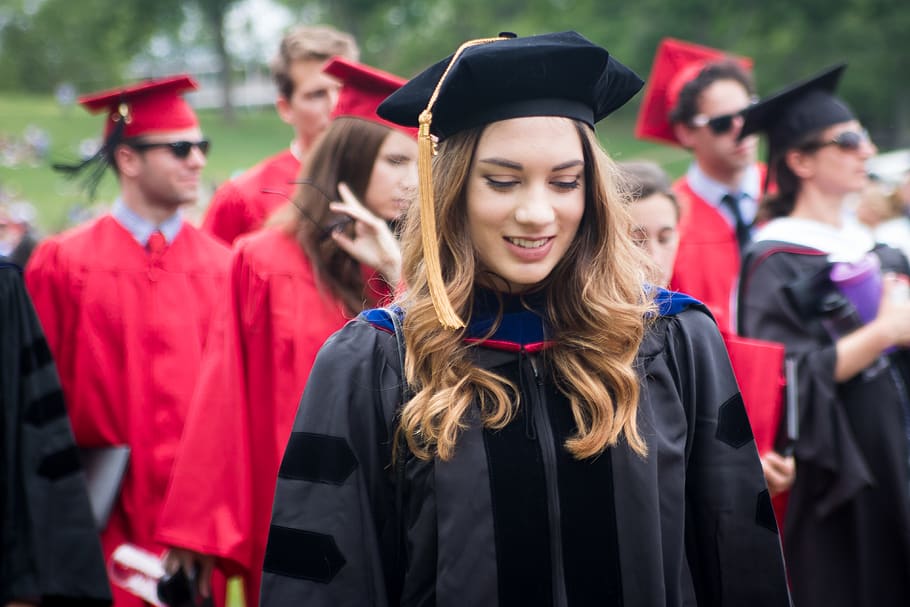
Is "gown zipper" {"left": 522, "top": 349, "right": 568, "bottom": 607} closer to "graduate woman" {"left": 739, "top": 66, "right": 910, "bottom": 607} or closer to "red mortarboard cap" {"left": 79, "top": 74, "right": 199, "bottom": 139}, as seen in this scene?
"graduate woman" {"left": 739, "top": 66, "right": 910, "bottom": 607}

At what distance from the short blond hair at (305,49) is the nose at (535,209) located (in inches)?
142

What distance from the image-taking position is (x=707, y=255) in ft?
16.6

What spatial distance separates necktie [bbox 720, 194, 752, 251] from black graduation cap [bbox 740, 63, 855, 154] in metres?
0.58

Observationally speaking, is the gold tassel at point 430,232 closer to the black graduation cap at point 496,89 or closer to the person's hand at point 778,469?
the black graduation cap at point 496,89

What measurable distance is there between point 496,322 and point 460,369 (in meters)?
0.13

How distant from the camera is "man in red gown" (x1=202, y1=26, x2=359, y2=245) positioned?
17.6 ft

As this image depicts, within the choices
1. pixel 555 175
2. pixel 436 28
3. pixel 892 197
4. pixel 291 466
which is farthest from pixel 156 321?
pixel 436 28

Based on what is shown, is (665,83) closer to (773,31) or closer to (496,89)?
(496,89)

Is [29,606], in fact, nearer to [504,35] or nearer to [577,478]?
[577,478]

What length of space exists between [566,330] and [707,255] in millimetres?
2931

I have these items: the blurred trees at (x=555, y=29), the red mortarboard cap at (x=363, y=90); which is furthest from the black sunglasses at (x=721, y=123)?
the blurred trees at (x=555, y=29)

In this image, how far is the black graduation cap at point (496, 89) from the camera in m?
2.12

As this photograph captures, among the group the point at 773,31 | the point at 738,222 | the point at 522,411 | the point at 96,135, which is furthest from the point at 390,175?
the point at 96,135

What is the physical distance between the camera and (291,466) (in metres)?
2.24
